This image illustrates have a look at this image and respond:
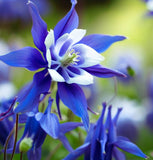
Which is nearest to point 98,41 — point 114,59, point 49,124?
point 49,124

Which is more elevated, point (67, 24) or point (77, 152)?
point (67, 24)

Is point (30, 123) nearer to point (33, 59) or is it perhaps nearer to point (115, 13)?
point (33, 59)

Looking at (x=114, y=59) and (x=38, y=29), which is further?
(x=114, y=59)

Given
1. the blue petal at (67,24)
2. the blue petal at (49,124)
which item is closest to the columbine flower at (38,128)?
the blue petal at (49,124)

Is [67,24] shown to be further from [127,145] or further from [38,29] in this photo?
[127,145]

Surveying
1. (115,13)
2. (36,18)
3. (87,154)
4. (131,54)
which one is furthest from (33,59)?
(115,13)

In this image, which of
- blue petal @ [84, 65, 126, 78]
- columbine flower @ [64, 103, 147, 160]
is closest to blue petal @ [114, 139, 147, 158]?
columbine flower @ [64, 103, 147, 160]

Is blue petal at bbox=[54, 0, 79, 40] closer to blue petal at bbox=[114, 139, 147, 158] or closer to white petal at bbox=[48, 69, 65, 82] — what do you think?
white petal at bbox=[48, 69, 65, 82]
